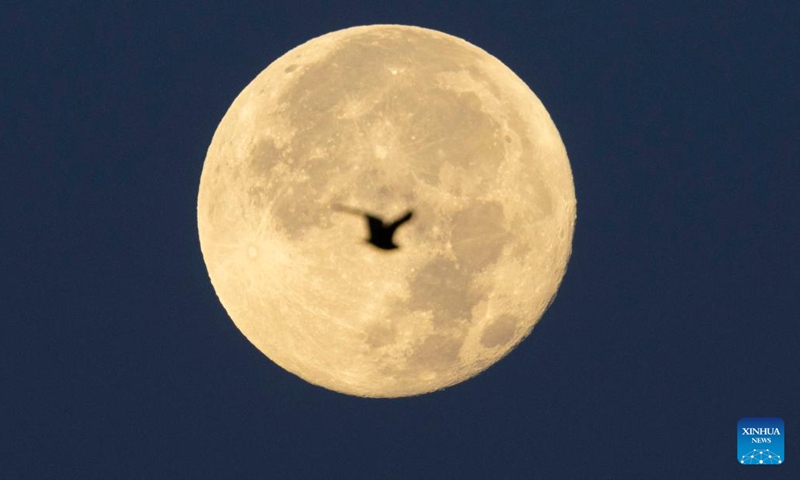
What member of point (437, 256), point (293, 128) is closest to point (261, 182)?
point (293, 128)

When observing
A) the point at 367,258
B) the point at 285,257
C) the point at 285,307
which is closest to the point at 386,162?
the point at 367,258

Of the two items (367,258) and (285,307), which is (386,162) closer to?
(367,258)

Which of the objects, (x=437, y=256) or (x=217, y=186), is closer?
(x=437, y=256)

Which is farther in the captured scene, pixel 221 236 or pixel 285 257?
pixel 221 236

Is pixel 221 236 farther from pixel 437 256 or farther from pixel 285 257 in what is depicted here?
pixel 437 256

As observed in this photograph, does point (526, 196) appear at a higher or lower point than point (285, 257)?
higher

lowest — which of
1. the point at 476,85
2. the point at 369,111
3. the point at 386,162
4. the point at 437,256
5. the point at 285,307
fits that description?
the point at 285,307
